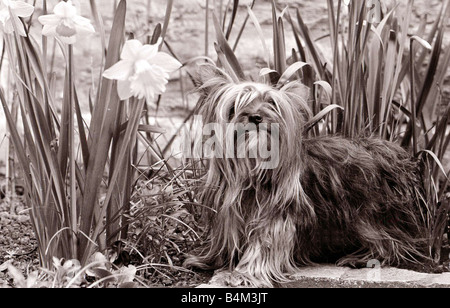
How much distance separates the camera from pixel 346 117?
3889mm

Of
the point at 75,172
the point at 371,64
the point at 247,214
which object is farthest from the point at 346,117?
the point at 75,172

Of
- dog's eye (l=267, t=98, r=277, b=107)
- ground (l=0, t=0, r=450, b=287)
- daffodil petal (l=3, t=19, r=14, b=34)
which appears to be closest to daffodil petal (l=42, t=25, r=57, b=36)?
daffodil petal (l=3, t=19, r=14, b=34)

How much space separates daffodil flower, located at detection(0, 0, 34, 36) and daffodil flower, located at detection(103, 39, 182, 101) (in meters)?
0.44

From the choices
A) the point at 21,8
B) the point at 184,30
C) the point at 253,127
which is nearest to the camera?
the point at 21,8

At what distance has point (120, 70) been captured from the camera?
270 centimetres

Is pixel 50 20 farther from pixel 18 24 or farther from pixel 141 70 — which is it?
pixel 141 70

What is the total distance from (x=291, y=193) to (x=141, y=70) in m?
0.96

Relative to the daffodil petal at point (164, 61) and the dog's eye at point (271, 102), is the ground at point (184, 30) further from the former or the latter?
the daffodil petal at point (164, 61)

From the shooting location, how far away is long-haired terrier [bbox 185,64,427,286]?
314 centimetres

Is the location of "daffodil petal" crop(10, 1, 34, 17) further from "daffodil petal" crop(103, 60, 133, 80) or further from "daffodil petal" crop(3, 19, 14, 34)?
"daffodil petal" crop(103, 60, 133, 80)

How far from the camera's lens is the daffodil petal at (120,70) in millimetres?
2676

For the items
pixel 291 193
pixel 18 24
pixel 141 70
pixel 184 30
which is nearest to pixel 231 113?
pixel 291 193

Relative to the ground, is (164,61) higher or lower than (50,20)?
lower
